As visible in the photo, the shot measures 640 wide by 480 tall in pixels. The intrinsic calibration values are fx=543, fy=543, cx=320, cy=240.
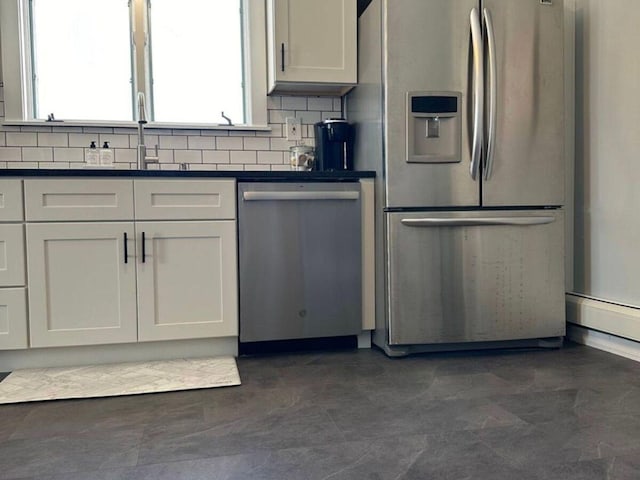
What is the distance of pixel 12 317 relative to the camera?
227 centimetres

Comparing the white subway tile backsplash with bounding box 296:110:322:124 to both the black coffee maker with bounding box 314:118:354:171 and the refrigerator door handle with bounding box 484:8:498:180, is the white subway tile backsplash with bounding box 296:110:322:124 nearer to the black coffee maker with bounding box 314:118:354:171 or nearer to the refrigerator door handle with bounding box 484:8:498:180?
the black coffee maker with bounding box 314:118:354:171

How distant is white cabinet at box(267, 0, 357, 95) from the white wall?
116 cm

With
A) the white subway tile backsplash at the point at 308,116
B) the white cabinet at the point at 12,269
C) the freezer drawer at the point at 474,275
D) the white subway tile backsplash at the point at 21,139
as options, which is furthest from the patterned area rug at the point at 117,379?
the white subway tile backsplash at the point at 308,116

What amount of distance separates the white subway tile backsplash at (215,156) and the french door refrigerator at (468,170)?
36.9 inches

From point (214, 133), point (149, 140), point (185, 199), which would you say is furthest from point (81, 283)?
point (214, 133)

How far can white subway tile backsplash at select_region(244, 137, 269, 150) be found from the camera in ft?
10.1

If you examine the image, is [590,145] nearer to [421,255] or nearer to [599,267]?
[599,267]

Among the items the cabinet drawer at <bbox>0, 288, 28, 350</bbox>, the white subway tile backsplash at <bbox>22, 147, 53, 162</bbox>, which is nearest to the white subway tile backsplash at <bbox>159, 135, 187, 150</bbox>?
the white subway tile backsplash at <bbox>22, 147, 53, 162</bbox>

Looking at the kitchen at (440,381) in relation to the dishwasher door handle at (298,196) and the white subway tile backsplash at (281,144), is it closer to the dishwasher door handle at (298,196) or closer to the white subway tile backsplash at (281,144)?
the white subway tile backsplash at (281,144)

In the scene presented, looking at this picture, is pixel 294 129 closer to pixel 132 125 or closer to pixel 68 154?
pixel 132 125

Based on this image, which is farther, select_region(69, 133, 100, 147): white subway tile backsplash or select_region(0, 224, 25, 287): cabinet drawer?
select_region(69, 133, 100, 147): white subway tile backsplash

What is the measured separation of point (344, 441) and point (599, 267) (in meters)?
1.77

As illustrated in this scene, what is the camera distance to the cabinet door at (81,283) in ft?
7.49

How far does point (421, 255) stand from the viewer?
246 centimetres
